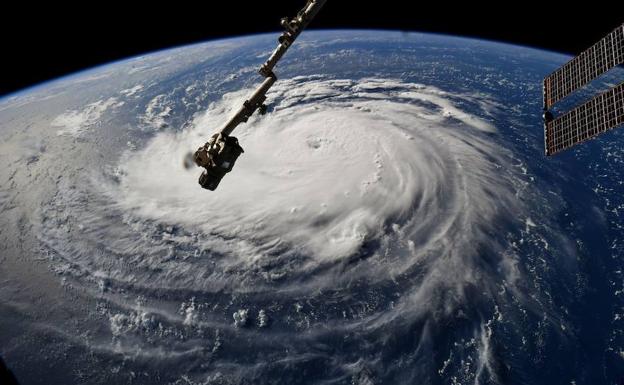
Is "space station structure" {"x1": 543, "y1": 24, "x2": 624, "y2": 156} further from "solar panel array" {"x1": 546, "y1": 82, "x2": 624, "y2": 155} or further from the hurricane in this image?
the hurricane

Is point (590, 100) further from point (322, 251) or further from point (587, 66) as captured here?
point (322, 251)

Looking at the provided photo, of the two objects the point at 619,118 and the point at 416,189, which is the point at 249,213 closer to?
the point at 416,189

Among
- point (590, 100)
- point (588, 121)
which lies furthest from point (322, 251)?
point (590, 100)

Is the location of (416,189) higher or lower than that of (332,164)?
lower

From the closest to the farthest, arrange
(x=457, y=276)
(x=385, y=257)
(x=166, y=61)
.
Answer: (x=457, y=276) < (x=385, y=257) < (x=166, y=61)

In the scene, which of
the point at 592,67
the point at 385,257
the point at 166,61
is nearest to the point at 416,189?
Result: the point at 385,257

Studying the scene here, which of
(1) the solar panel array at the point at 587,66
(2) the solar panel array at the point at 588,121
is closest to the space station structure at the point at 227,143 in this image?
(2) the solar panel array at the point at 588,121

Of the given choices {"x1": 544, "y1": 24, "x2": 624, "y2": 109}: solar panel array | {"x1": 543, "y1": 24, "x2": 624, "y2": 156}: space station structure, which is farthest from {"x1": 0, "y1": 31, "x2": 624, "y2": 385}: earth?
{"x1": 544, "y1": 24, "x2": 624, "y2": 109}: solar panel array

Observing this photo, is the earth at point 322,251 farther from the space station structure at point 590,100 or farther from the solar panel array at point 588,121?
the space station structure at point 590,100
